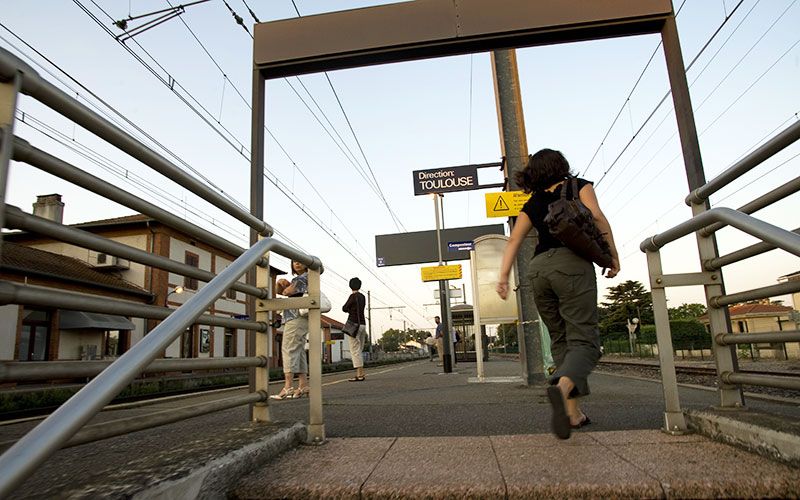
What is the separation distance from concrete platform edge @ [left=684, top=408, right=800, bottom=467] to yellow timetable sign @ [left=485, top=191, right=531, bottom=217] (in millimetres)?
4738

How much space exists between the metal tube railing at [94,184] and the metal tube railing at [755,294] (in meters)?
2.79

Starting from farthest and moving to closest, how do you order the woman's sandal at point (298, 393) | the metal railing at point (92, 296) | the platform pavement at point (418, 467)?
the woman's sandal at point (298, 393)
the platform pavement at point (418, 467)
the metal railing at point (92, 296)

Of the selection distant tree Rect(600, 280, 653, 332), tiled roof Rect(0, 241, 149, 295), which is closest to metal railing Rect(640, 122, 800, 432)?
tiled roof Rect(0, 241, 149, 295)

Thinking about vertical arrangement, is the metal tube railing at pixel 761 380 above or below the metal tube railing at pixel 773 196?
below

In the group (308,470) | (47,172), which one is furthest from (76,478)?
(47,172)

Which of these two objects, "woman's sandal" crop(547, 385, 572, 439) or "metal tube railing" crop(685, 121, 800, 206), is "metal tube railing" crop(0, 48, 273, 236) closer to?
"woman's sandal" crop(547, 385, 572, 439)

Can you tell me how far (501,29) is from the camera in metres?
4.26

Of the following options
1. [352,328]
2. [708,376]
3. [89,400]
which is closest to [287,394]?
[352,328]

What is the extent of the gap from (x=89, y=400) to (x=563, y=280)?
2.34 meters

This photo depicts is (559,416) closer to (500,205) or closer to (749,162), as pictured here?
(749,162)

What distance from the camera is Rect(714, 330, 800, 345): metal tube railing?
2.29m

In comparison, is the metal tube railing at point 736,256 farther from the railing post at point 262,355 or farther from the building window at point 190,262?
the building window at point 190,262

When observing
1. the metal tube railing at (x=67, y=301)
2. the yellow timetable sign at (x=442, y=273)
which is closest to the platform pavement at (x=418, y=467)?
the metal tube railing at (x=67, y=301)

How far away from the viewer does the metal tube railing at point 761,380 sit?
2.28m
